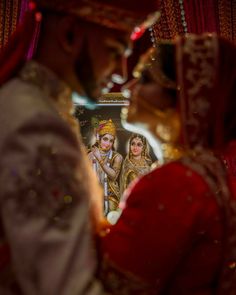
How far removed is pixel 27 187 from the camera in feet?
3.20

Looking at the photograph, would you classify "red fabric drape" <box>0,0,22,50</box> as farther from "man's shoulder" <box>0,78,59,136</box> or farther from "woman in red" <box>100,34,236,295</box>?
"man's shoulder" <box>0,78,59,136</box>

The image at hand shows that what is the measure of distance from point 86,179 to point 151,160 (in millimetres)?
3366

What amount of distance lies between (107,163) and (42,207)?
3.31 m

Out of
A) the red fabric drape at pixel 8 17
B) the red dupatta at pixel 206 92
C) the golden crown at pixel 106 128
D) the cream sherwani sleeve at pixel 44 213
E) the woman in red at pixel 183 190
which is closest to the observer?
the cream sherwani sleeve at pixel 44 213

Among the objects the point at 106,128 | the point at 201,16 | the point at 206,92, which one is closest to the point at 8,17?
the point at 106,128

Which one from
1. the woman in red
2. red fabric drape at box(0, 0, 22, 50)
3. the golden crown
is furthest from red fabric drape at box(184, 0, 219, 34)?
the woman in red

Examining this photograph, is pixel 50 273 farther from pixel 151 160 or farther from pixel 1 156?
pixel 151 160

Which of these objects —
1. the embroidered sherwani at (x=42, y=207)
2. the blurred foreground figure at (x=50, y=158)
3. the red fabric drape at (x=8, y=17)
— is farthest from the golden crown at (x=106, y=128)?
the embroidered sherwani at (x=42, y=207)

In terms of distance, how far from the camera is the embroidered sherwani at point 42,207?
37.8 inches

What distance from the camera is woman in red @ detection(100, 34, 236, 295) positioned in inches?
49.1

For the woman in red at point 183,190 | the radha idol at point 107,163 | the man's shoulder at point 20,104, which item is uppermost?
the man's shoulder at point 20,104

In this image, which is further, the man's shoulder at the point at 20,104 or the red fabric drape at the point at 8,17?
the red fabric drape at the point at 8,17

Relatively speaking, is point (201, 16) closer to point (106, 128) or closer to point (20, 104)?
point (106, 128)

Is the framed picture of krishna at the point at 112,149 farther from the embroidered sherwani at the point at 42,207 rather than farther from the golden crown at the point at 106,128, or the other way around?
the embroidered sherwani at the point at 42,207
